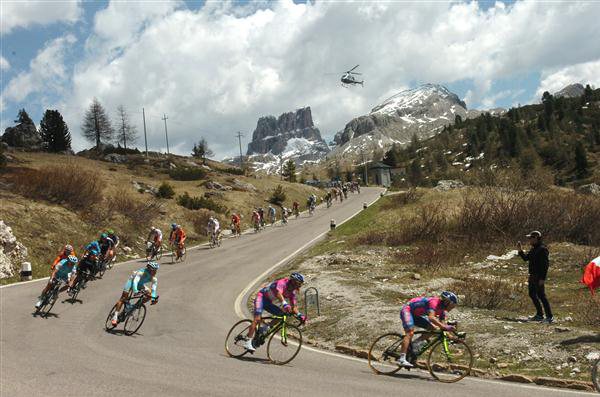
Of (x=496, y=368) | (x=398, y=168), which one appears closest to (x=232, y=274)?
(x=496, y=368)

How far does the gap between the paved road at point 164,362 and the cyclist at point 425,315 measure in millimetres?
656

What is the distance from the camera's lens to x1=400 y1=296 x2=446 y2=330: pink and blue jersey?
916 cm

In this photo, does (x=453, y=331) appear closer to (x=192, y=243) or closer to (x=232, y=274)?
(x=232, y=274)

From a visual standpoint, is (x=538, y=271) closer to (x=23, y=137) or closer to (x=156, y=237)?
(x=156, y=237)

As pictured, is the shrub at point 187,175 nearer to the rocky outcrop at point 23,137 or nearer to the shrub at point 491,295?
the rocky outcrop at point 23,137

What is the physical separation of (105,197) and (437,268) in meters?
28.6

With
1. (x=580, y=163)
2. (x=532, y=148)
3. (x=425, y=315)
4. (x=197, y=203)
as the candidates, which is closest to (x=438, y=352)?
(x=425, y=315)

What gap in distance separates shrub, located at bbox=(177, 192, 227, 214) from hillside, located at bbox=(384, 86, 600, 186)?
63.1m

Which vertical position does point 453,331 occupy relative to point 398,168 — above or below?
below

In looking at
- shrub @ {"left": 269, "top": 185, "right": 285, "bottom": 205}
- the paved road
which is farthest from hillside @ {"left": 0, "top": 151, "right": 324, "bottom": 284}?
the paved road

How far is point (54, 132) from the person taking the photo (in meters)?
90.6

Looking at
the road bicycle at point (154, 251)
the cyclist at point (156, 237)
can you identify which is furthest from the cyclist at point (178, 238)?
the road bicycle at point (154, 251)

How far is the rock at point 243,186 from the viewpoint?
208ft

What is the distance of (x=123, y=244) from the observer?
31.2 m
